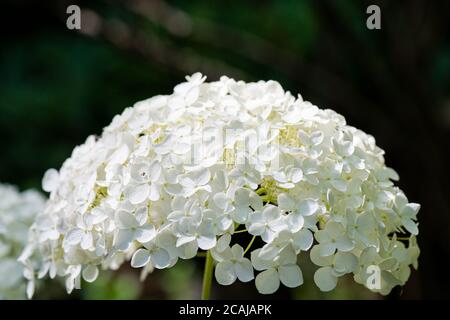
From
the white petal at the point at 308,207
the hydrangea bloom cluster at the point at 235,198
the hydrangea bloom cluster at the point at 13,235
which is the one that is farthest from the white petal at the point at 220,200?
the hydrangea bloom cluster at the point at 13,235

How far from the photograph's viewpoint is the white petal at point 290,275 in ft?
2.76

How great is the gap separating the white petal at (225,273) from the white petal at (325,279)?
0.40 ft

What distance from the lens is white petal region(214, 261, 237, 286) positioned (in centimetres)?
84

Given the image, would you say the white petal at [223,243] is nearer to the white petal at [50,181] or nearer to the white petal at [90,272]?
the white petal at [90,272]

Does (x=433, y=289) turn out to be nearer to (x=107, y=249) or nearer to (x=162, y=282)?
(x=162, y=282)

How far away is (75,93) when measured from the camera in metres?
3.79

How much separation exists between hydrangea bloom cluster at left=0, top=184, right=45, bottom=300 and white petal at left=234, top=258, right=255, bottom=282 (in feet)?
1.70

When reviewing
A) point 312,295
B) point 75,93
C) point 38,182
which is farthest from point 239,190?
point 75,93

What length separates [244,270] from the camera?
0.84 m

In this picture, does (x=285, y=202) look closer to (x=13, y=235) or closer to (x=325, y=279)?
(x=325, y=279)

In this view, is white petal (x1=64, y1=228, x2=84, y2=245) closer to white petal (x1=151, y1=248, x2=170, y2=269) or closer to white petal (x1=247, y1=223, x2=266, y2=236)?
white petal (x1=151, y1=248, x2=170, y2=269)

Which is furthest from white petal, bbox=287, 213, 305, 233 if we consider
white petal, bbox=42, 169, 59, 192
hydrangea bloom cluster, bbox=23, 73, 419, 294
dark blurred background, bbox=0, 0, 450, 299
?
dark blurred background, bbox=0, 0, 450, 299

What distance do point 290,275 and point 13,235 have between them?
679mm

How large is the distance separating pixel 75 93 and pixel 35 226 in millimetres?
2850
